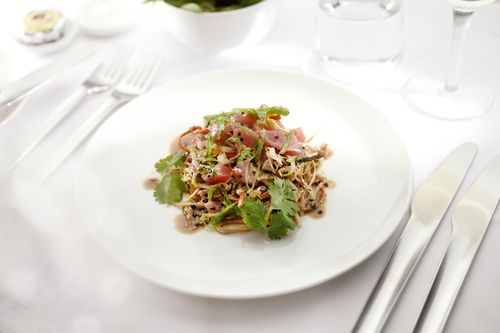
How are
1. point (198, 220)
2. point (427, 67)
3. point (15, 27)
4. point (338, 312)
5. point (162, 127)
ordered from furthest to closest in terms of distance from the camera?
point (15, 27), point (427, 67), point (162, 127), point (198, 220), point (338, 312)

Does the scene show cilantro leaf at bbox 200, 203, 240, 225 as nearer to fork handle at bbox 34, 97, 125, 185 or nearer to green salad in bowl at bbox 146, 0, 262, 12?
fork handle at bbox 34, 97, 125, 185

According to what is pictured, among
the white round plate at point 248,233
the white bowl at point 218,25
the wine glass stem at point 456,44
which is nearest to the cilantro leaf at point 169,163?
the white round plate at point 248,233

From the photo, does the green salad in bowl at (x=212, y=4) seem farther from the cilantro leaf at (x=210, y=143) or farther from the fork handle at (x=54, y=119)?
the cilantro leaf at (x=210, y=143)

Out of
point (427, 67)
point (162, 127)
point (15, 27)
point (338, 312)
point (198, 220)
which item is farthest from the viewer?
point (15, 27)

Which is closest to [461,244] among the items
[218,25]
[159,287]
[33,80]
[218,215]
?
[218,215]

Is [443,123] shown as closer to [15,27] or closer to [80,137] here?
[80,137]

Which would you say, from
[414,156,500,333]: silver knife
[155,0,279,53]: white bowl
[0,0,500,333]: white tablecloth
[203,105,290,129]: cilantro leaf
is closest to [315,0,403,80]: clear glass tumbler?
[0,0,500,333]: white tablecloth

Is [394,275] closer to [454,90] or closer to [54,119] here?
[454,90]

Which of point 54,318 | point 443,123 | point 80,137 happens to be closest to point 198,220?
point 54,318
